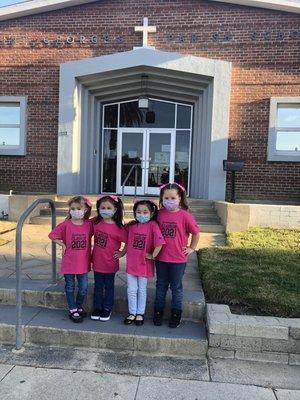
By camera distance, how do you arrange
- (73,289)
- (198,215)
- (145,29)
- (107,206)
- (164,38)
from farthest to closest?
(164,38), (145,29), (198,215), (73,289), (107,206)

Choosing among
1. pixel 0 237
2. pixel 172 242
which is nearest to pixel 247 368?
pixel 172 242

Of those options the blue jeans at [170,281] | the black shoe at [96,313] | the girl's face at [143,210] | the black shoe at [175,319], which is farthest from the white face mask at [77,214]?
the black shoe at [175,319]

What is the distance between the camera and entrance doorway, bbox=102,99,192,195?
13.4 meters

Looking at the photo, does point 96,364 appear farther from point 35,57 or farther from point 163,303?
point 35,57

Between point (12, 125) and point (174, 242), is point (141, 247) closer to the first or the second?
point (174, 242)

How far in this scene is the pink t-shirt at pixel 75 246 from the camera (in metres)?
4.23

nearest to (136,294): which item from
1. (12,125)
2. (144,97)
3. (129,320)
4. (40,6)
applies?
(129,320)

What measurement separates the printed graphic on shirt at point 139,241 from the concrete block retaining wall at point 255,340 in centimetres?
98

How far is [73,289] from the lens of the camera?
170 inches

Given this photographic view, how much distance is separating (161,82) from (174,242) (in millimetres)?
9358

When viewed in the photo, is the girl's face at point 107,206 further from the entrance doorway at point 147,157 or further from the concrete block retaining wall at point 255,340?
the entrance doorway at point 147,157

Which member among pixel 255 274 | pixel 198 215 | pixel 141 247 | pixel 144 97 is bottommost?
pixel 255 274

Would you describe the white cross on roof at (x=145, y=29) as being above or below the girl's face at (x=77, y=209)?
above

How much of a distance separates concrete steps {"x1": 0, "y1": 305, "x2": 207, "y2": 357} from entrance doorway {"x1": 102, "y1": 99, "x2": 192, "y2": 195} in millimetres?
9289
